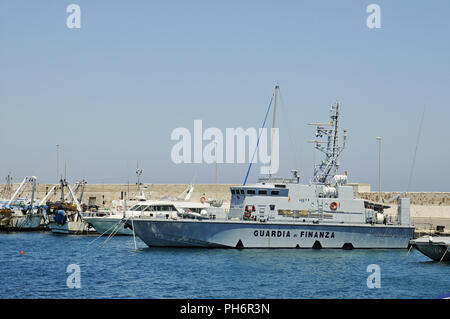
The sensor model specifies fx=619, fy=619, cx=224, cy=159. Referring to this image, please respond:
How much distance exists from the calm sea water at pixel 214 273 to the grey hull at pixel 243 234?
0.79m

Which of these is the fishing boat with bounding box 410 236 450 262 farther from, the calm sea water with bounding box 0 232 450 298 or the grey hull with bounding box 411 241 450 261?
the calm sea water with bounding box 0 232 450 298

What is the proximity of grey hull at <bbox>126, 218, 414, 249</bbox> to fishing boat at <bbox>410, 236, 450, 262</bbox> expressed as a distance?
248 inches

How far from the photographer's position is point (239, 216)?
39031 mm

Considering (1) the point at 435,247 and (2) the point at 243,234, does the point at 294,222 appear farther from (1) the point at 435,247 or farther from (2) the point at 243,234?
(1) the point at 435,247

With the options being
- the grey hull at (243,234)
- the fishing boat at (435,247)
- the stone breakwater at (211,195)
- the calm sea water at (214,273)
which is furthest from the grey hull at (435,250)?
the stone breakwater at (211,195)

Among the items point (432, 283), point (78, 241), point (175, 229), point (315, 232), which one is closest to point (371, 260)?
point (315, 232)

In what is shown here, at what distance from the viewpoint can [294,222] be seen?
38656 mm

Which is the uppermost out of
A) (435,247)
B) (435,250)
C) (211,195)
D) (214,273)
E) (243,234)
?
(211,195)

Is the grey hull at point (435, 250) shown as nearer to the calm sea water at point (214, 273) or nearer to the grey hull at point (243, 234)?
the calm sea water at point (214, 273)

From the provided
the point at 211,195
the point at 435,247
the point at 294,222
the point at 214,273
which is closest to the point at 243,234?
the point at 294,222

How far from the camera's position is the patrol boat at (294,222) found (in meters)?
37.6

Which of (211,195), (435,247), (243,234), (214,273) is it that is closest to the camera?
(214,273)

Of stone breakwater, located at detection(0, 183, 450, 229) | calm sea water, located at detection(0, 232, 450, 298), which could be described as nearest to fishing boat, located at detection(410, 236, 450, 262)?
calm sea water, located at detection(0, 232, 450, 298)

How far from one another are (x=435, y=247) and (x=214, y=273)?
42.1 feet
